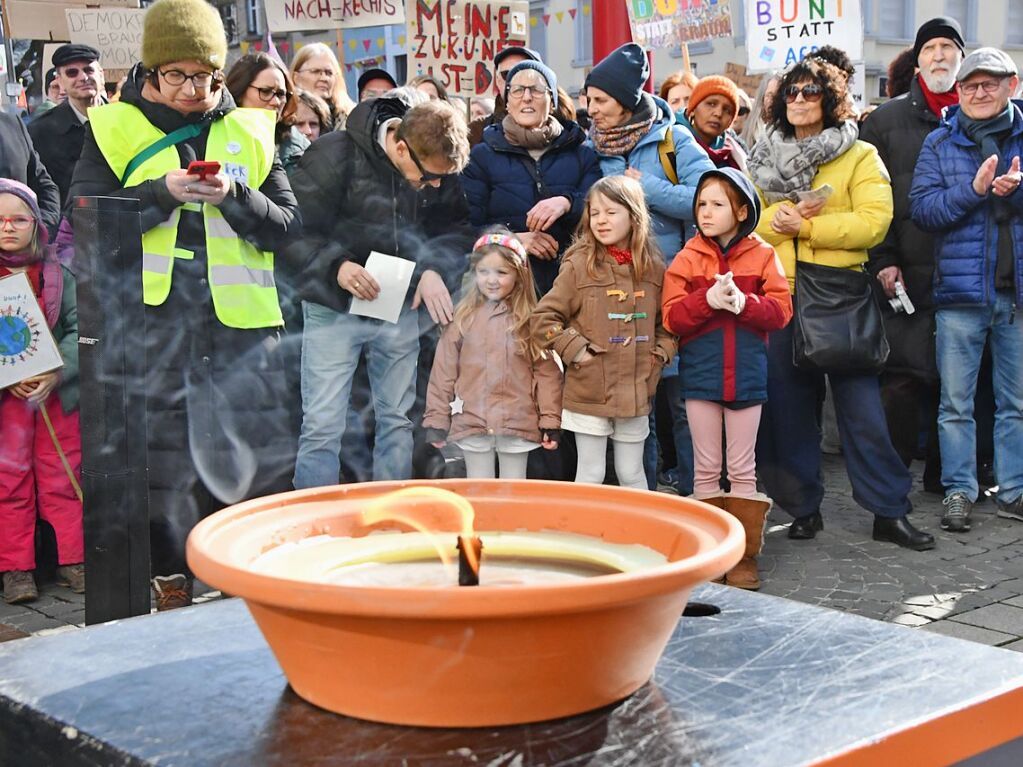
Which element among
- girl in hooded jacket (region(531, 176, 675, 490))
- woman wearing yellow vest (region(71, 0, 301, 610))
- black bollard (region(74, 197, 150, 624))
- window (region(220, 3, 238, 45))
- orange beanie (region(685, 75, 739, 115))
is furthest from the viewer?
window (region(220, 3, 238, 45))

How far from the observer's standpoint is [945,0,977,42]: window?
1012 inches

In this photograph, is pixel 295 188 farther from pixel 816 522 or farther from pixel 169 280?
pixel 816 522

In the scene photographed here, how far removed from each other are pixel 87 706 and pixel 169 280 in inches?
126

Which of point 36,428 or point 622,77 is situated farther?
point 622,77

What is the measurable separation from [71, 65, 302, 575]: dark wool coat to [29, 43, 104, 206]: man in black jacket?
212cm

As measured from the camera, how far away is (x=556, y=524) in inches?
65.2

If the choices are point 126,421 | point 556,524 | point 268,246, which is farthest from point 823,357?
point 556,524

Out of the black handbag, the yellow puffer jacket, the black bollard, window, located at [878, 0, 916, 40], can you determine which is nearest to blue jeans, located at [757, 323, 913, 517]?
the black handbag

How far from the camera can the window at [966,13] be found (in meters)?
25.7

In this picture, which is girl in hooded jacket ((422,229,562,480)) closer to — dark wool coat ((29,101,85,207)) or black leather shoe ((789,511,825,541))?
black leather shoe ((789,511,825,541))

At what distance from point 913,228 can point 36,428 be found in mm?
4346

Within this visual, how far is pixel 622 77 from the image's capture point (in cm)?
582

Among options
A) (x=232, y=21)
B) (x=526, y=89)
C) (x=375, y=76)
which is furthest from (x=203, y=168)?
(x=232, y=21)

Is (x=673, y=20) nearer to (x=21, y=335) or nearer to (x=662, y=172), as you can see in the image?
(x=662, y=172)
